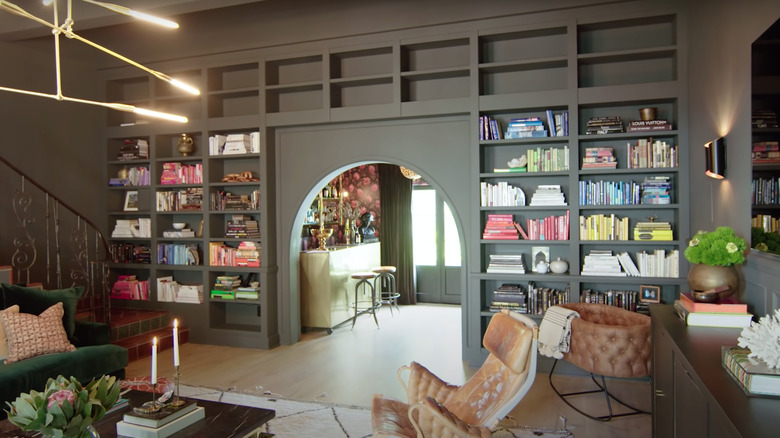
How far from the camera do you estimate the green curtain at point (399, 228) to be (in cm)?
808

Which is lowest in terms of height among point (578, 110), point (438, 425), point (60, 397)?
point (438, 425)

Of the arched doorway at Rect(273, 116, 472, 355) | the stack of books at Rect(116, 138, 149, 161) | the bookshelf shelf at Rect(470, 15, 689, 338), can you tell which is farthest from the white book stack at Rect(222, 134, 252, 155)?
the bookshelf shelf at Rect(470, 15, 689, 338)

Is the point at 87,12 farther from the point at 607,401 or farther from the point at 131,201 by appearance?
the point at 607,401

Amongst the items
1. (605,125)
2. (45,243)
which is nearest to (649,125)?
(605,125)

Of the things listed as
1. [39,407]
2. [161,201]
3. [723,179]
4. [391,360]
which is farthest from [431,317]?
[39,407]

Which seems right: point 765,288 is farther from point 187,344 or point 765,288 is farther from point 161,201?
point 161,201

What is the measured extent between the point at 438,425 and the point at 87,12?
4889mm

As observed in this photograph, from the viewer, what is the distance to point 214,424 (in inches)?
102

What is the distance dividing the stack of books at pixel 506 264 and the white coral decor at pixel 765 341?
118 inches

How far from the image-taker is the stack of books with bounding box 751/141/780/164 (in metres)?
2.14

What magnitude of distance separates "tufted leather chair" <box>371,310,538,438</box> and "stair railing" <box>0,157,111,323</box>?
12.4 feet

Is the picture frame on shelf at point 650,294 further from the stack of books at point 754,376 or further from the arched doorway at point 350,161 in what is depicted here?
the stack of books at point 754,376

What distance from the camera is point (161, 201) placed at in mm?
5941

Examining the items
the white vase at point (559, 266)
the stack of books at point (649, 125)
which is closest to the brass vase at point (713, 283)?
the white vase at point (559, 266)
